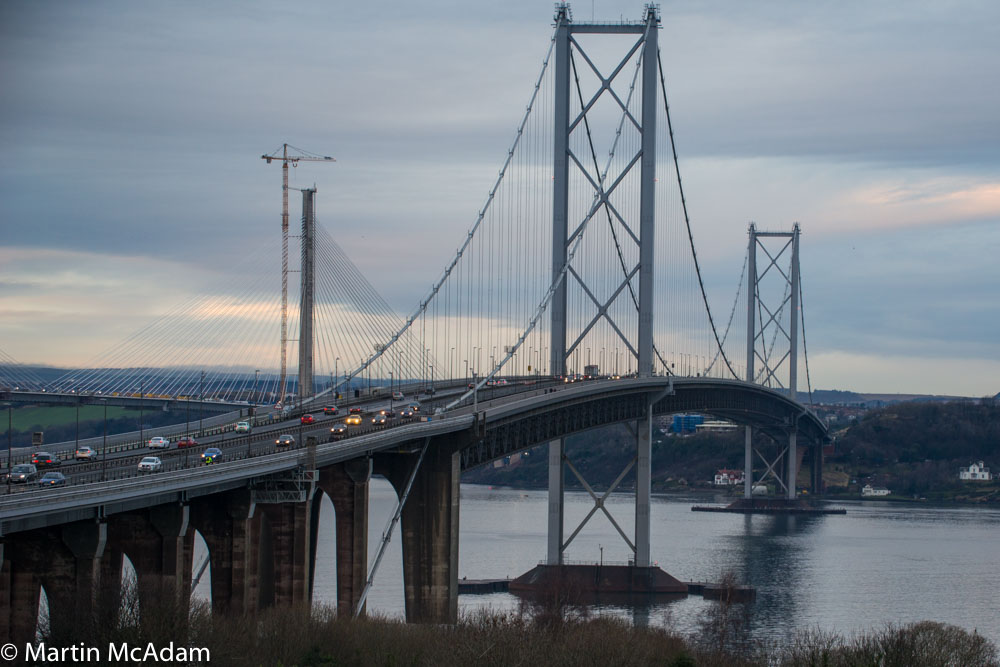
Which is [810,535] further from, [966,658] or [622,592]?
[966,658]

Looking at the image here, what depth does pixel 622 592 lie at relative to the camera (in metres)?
62.1

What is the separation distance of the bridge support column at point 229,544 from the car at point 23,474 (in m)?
6.70

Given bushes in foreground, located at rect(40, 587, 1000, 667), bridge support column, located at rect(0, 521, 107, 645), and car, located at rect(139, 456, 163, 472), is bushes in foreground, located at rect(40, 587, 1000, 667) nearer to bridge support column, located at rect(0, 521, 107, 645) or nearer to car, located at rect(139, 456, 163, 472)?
bridge support column, located at rect(0, 521, 107, 645)

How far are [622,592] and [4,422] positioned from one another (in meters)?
43.4

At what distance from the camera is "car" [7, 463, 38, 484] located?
3038 centimetres

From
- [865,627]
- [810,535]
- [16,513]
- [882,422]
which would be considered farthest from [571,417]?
[882,422]

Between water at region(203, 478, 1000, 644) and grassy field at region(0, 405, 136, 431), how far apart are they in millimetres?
14717

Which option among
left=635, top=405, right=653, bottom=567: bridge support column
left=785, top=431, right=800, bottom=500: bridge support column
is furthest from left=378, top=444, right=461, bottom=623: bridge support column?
left=785, top=431, right=800, bottom=500: bridge support column

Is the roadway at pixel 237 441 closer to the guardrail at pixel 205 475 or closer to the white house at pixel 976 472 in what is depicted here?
the guardrail at pixel 205 475

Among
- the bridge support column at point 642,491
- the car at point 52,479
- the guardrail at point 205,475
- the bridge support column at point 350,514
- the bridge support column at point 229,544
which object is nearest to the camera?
the guardrail at point 205,475

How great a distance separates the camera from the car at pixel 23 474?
30.4 meters

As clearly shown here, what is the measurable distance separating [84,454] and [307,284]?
3277cm

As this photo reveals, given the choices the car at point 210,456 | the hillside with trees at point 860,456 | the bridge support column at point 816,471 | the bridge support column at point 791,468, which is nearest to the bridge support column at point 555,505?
the car at point 210,456

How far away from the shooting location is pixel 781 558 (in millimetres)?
81500
